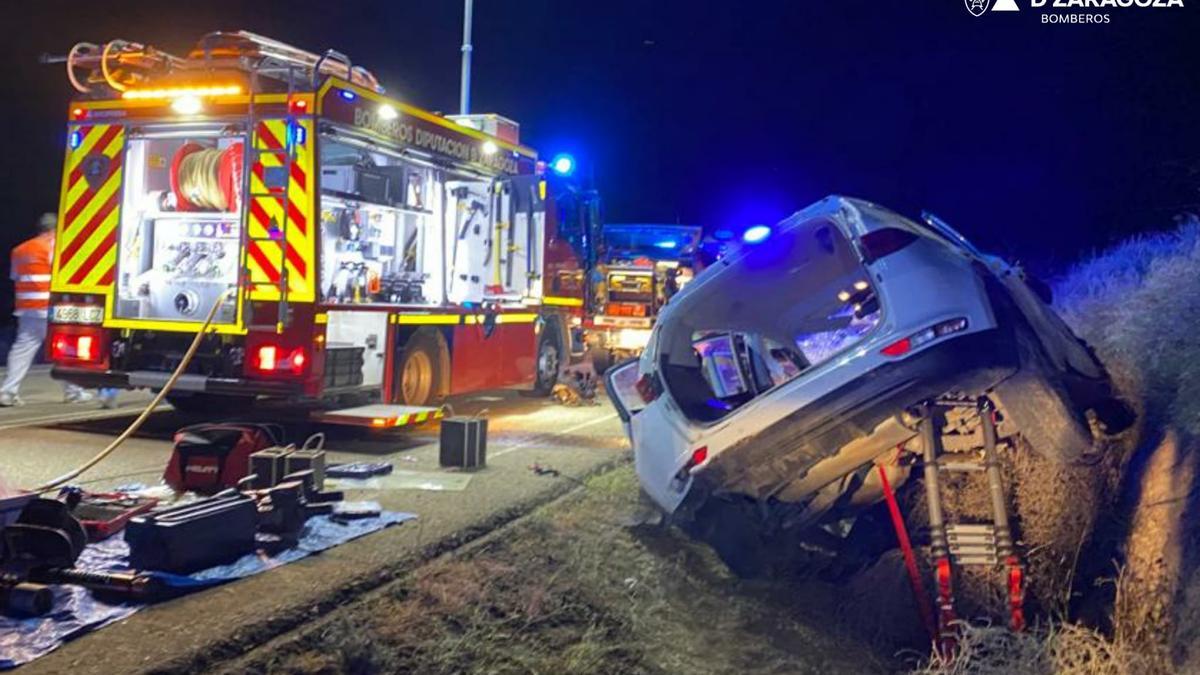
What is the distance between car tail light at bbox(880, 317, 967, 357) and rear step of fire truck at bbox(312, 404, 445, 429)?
508 cm

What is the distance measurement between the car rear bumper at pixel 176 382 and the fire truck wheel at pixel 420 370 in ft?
5.31

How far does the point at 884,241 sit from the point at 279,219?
5.39m

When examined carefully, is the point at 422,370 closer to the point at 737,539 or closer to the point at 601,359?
the point at 737,539

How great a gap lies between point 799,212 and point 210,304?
19.6 feet

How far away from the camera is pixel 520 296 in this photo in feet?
39.4

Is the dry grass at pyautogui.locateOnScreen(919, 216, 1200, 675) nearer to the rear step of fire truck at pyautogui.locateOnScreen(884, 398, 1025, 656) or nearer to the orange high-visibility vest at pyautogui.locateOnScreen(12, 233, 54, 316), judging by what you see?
the rear step of fire truck at pyautogui.locateOnScreen(884, 398, 1025, 656)

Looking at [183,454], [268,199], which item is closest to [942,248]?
[183,454]

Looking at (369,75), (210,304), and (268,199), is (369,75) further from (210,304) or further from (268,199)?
(210,304)

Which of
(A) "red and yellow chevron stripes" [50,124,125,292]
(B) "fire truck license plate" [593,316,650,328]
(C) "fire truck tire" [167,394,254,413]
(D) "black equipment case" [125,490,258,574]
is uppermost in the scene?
(A) "red and yellow chevron stripes" [50,124,125,292]

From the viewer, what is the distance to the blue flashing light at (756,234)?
4984mm

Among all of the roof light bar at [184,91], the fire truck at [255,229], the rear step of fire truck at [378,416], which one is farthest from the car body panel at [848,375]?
the roof light bar at [184,91]

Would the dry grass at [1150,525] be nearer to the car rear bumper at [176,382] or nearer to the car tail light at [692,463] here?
the car tail light at [692,463]

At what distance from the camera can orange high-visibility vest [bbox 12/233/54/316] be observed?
9.71m

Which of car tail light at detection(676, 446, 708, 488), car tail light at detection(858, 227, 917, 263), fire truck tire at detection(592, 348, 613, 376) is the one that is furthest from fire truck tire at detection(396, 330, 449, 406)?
car tail light at detection(858, 227, 917, 263)
